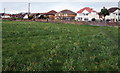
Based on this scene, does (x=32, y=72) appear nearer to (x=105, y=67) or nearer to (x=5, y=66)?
(x=5, y=66)

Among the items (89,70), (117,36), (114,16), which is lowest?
(89,70)

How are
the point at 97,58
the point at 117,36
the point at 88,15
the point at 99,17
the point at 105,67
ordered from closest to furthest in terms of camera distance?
1. the point at 117,36
2. the point at 105,67
3. the point at 97,58
4. the point at 88,15
5. the point at 99,17

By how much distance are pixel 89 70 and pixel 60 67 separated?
1245mm

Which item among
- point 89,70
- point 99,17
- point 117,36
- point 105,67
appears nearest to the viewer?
point 117,36

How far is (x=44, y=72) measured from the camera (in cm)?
525

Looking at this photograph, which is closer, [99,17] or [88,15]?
[88,15]

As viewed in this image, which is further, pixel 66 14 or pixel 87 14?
pixel 66 14

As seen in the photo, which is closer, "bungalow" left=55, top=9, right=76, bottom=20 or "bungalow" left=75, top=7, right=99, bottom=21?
"bungalow" left=75, top=7, right=99, bottom=21

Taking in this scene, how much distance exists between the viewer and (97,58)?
7.35 meters

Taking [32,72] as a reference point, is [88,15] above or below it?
above

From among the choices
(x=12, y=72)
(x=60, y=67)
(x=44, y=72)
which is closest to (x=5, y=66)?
(x=12, y=72)

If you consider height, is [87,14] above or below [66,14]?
below

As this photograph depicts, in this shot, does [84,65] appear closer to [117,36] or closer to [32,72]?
[32,72]

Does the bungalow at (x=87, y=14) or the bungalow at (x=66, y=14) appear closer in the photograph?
the bungalow at (x=87, y=14)
